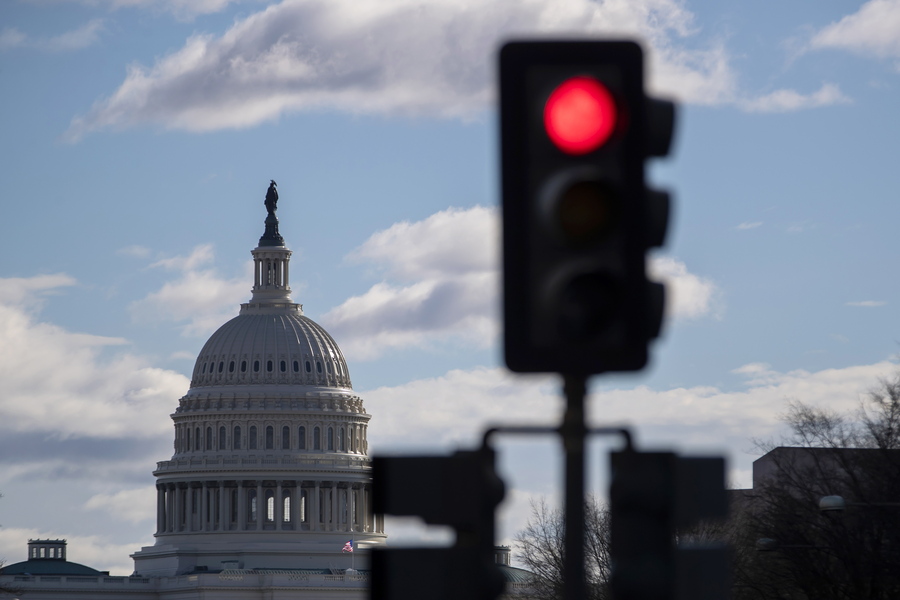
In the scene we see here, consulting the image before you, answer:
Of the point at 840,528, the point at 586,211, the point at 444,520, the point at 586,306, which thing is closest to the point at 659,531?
the point at 444,520

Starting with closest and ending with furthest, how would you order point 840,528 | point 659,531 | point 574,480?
point 574,480 < point 659,531 < point 840,528

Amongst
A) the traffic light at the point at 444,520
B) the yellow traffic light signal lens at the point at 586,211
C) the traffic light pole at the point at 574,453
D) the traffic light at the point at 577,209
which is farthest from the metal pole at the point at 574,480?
the yellow traffic light signal lens at the point at 586,211

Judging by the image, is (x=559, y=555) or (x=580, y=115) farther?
(x=559, y=555)

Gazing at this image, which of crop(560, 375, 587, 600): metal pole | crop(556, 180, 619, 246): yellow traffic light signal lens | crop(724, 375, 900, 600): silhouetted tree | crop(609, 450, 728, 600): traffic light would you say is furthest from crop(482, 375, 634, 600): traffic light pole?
crop(724, 375, 900, 600): silhouetted tree

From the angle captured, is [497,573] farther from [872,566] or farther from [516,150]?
[872,566]

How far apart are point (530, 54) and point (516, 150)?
1.31 ft

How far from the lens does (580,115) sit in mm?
9281

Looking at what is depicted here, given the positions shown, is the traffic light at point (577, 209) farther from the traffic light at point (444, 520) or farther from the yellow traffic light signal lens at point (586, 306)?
the traffic light at point (444, 520)

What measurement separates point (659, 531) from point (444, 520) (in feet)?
2.87

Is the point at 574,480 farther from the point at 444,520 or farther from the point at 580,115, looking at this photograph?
Answer: the point at 580,115

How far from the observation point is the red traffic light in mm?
9273

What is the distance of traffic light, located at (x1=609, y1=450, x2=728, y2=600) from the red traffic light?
128 centimetres

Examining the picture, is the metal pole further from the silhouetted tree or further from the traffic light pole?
the silhouetted tree

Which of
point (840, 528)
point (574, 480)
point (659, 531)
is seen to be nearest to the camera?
point (574, 480)
